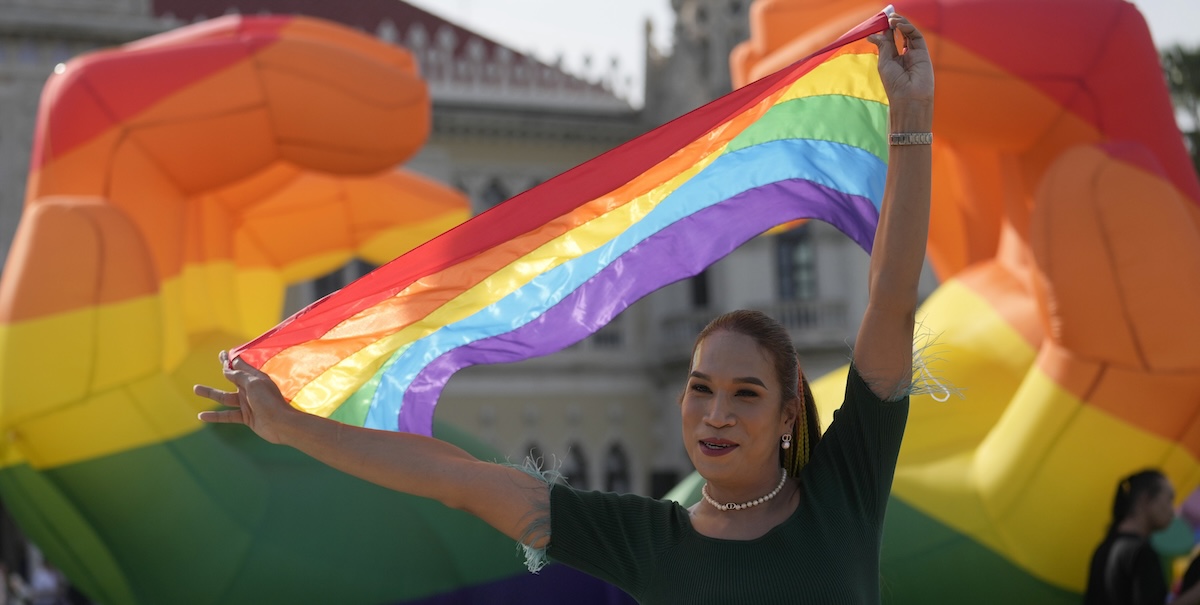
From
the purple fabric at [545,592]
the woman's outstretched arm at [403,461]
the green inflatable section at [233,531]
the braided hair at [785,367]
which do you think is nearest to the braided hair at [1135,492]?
the purple fabric at [545,592]

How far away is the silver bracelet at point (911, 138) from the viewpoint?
7.77 ft

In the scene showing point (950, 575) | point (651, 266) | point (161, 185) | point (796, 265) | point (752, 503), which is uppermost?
point (651, 266)

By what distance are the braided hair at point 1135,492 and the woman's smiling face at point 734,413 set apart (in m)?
3.01

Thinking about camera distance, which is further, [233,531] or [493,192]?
[493,192]

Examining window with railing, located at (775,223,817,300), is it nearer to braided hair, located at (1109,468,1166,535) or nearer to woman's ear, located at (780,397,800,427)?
braided hair, located at (1109,468,1166,535)

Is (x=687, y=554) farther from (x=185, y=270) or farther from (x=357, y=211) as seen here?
(x=357, y=211)

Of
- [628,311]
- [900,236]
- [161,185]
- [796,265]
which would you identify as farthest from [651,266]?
[796,265]

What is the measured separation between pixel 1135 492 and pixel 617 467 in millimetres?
16446

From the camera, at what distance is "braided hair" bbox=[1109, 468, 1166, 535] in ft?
16.5

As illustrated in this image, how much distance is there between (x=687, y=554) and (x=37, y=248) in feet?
14.4

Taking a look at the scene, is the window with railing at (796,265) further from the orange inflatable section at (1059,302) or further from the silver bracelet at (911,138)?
the silver bracelet at (911,138)

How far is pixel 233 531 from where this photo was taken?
237 inches

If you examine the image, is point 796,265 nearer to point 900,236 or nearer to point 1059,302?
point 1059,302

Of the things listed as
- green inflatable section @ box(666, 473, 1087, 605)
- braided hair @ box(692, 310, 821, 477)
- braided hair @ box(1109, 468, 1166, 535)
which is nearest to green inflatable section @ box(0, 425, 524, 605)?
green inflatable section @ box(666, 473, 1087, 605)
